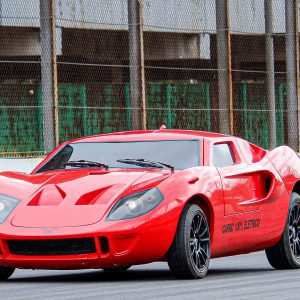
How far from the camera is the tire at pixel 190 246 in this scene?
33.0ft

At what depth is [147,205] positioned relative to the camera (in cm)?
1003

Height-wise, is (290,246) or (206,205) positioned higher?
(206,205)

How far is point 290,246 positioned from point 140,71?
10.7 m

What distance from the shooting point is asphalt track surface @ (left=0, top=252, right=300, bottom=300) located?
9055mm

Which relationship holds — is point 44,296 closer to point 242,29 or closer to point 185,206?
point 185,206

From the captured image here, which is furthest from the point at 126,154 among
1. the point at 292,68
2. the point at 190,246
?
the point at 292,68

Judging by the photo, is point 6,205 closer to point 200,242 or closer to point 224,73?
point 200,242

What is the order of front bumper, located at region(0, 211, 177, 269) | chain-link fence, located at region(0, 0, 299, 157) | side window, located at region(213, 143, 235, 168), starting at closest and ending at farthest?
1. front bumper, located at region(0, 211, 177, 269)
2. side window, located at region(213, 143, 235, 168)
3. chain-link fence, located at region(0, 0, 299, 157)

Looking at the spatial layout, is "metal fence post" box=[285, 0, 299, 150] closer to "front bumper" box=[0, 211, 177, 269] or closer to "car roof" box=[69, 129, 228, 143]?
"car roof" box=[69, 129, 228, 143]

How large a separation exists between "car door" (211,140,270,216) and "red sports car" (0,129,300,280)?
1 cm

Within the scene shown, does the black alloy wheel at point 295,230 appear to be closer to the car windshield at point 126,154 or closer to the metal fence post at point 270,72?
the car windshield at point 126,154

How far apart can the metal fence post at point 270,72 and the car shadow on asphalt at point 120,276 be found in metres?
13.4

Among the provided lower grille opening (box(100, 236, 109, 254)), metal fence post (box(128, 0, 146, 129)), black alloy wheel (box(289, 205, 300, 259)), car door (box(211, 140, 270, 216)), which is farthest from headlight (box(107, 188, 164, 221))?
metal fence post (box(128, 0, 146, 129))

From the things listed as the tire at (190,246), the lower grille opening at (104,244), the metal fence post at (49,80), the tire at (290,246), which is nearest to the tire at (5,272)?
the lower grille opening at (104,244)
